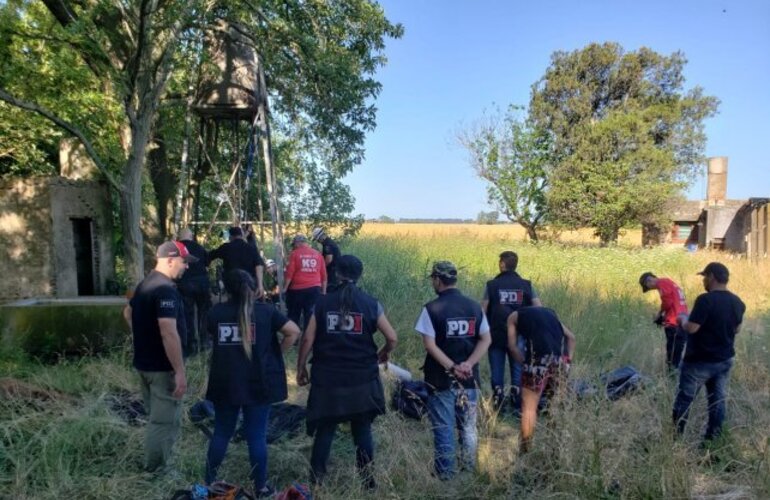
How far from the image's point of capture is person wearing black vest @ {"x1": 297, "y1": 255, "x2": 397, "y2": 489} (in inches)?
140

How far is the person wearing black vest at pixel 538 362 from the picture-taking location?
398cm

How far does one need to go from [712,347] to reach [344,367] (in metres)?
3.05

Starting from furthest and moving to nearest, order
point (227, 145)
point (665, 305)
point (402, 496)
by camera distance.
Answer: point (227, 145) → point (665, 305) → point (402, 496)

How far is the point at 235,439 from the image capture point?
464cm

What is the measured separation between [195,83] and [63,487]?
7.95 meters

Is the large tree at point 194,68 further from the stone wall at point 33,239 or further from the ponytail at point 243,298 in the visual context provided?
the ponytail at point 243,298

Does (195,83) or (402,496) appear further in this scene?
(195,83)

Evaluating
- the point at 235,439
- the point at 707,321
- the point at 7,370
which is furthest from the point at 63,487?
the point at 707,321

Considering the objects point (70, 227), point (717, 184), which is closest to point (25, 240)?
point (70, 227)

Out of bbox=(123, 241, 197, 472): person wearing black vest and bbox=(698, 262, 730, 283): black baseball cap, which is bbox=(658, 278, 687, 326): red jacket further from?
bbox=(123, 241, 197, 472): person wearing black vest

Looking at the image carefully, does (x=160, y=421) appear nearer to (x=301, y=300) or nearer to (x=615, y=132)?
(x=301, y=300)

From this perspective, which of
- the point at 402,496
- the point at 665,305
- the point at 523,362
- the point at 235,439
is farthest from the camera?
the point at 665,305

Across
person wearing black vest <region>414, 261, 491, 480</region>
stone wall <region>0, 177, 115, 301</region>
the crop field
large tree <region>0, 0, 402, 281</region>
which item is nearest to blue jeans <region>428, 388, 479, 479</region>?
person wearing black vest <region>414, 261, 491, 480</region>

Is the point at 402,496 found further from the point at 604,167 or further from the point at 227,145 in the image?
the point at 604,167
